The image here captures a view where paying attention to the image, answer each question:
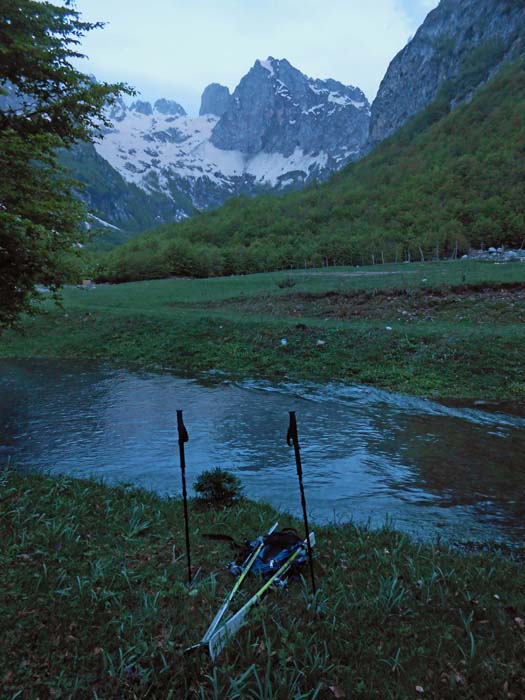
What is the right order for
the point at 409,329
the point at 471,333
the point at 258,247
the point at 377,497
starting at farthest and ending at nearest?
the point at 258,247 < the point at 409,329 < the point at 471,333 < the point at 377,497

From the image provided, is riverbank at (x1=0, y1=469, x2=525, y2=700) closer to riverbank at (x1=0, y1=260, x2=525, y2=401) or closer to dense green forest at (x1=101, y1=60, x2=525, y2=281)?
riverbank at (x1=0, y1=260, x2=525, y2=401)

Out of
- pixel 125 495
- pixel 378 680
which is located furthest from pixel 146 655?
pixel 125 495

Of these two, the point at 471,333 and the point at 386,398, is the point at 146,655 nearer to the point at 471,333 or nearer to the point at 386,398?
the point at 386,398

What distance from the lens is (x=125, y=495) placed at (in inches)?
350

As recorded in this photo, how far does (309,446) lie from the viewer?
13148 millimetres

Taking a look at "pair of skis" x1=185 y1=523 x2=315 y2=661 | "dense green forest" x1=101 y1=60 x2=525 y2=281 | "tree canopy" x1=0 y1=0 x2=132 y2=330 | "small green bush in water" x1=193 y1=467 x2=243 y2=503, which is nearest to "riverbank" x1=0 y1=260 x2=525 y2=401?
"tree canopy" x1=0 y1=0 x2=132 y2=330

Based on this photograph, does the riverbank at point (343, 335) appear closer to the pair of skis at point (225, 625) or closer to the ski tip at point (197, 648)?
the pair of skis at point (225, 625)

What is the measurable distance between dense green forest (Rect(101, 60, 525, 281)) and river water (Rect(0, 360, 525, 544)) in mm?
37136

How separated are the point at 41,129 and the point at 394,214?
126833 mm

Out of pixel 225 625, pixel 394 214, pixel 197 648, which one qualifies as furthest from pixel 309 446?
pixel 394 214

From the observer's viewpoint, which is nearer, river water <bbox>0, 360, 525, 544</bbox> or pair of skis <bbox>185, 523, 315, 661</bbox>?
pair of skis <bbox>185, 523, 315, 661</bbox>

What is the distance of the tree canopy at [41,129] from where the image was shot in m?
10.8

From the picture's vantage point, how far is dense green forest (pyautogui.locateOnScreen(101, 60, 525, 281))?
306ft

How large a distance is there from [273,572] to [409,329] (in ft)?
64.6
